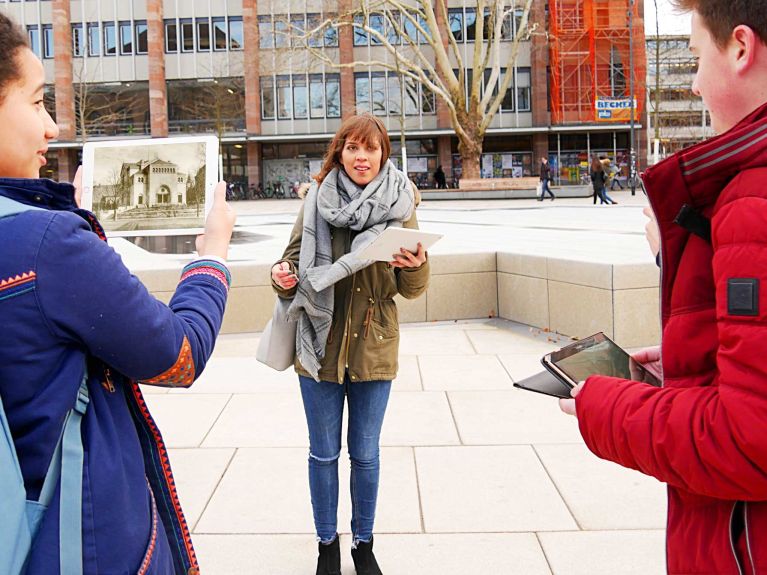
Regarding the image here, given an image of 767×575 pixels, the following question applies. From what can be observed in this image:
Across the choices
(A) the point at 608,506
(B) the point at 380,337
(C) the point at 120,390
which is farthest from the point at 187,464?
(C) the point at 120,390

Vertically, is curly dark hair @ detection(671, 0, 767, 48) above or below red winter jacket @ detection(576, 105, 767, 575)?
above

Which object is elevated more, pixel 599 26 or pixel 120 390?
pixel 599 26

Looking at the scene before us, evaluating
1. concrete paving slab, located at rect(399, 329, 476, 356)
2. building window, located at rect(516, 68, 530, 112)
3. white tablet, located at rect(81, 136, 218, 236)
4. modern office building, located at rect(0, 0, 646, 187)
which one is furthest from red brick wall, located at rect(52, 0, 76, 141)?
white tablet, located at rect(81, 136, 218, 236)

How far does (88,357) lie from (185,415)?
4599 mm

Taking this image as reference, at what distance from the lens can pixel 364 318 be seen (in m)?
3.45

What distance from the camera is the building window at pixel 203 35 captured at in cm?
4853

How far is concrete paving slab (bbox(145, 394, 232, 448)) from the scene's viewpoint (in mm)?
5449

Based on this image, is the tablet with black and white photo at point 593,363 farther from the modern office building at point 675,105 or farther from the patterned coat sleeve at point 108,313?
the modern office building at point 675,105

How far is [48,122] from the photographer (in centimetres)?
162

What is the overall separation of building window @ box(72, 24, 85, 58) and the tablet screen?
52.5m

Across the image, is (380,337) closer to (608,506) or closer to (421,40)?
(608,506)

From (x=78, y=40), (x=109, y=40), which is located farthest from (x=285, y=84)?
(x=78, y=40)

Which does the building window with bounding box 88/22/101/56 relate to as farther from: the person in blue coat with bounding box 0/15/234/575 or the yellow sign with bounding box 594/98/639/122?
the person in blue coat with bounding box 0/15/234/575

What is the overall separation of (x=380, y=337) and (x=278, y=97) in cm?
4697
